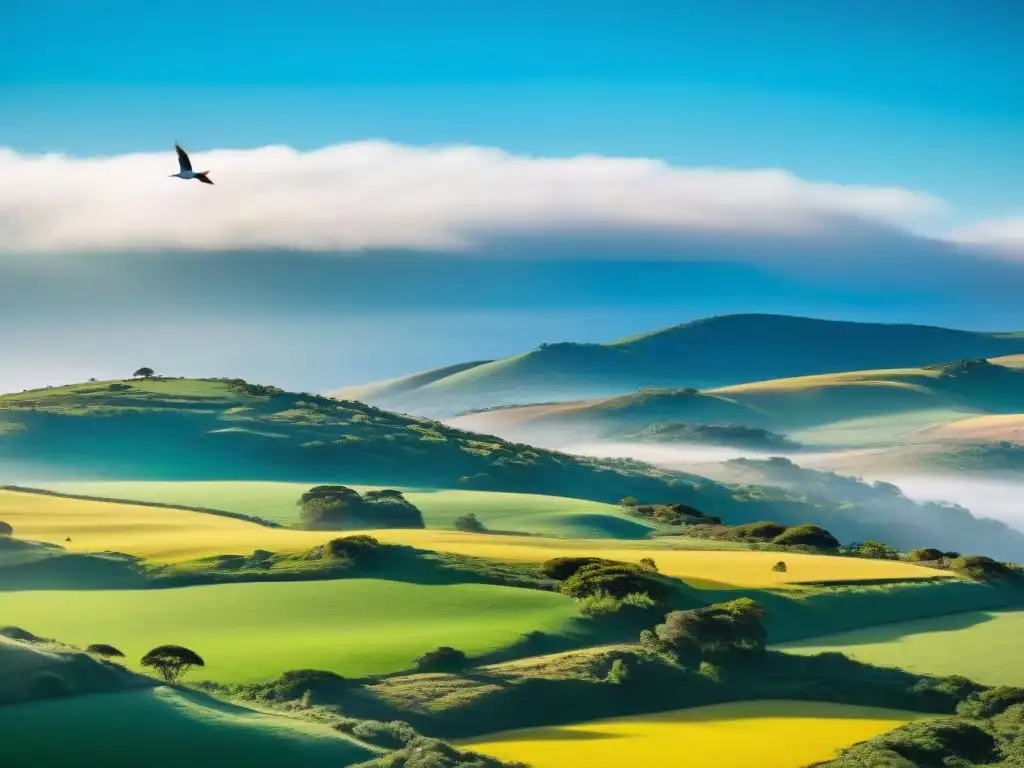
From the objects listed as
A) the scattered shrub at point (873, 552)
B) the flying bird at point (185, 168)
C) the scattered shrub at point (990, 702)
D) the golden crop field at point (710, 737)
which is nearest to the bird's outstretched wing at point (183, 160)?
the flying bird at point (185, 168)

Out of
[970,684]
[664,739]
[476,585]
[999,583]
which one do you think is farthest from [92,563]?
[999,583]

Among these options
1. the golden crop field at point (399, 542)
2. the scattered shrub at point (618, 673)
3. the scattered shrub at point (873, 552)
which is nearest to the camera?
the scattered shrub at point (618, 673)

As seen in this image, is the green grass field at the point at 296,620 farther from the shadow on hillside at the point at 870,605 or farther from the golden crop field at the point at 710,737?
the shadow on hillside at the point at 870,605

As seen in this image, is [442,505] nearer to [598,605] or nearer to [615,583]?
[615,583]

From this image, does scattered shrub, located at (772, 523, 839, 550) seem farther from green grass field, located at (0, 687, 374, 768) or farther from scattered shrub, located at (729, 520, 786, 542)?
green grass field, located at (0, 687, 374, 768)

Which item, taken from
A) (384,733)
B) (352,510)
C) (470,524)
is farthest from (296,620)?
(470,524)

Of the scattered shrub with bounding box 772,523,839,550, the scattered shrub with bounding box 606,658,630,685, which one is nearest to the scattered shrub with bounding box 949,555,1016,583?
the scattered shrub with bounding box 772,523,839,550

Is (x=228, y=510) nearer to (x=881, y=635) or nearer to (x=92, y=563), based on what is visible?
(x=92, y=563)
